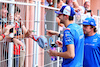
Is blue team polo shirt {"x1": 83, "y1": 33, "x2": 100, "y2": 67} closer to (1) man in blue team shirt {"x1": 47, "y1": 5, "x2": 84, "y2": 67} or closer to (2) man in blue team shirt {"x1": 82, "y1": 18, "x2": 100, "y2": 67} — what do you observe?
(2) man in blue team shirt {"x1": 82, "y1": 18, "x2": 100, "y2": 67}

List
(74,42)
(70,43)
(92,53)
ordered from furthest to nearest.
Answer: (92,53)
(74,42)
(70,43)

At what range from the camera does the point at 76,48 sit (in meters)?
3.28

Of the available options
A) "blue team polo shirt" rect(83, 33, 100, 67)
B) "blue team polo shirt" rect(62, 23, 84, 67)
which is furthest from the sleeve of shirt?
"blue team polo shirt" rect(83, 33, 100, 67)

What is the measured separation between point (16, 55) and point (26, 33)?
520 mm

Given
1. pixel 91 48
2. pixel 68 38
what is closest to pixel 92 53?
pixel 91 48

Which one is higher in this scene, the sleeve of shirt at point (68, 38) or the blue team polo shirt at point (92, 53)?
the sleeve of shirt at point (68, 38)

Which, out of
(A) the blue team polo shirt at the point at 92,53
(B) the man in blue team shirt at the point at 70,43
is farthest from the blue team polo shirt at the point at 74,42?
(A) the blue team polo shirt at the point at 92,53

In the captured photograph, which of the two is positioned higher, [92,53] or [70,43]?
[70,43]

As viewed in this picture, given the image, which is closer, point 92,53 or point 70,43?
point 70,43

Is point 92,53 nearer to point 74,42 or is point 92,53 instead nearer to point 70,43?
point 74,42

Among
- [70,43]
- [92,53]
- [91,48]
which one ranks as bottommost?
[92,53]

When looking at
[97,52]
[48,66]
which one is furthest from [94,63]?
[48,66]

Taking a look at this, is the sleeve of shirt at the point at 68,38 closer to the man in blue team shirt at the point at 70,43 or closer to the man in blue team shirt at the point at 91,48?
the man in blue team shirt at the point at 70,43

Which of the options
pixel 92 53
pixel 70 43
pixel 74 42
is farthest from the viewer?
pixel 92 53
